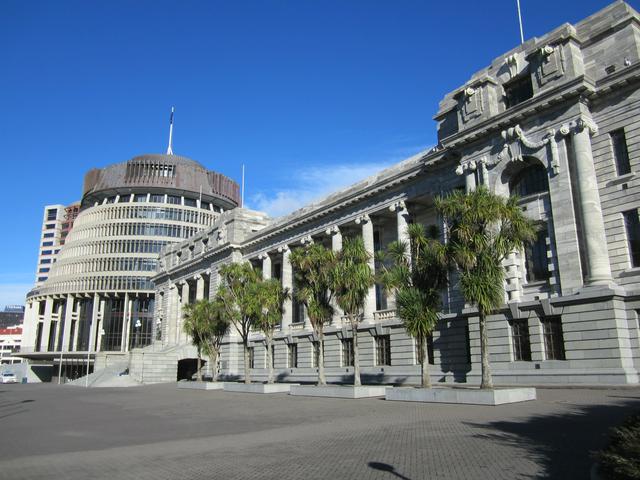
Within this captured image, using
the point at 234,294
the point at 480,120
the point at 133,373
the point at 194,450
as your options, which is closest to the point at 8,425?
the point at 194,450

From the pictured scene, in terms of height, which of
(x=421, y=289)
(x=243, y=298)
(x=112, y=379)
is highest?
(x=243, y=298)

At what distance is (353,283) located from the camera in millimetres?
31578

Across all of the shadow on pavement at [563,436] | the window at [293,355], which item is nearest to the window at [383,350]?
the window at [293,355]

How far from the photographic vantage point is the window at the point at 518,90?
109 feet

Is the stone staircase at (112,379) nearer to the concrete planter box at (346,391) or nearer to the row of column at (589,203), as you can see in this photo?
the concrete planter box at (346,391)

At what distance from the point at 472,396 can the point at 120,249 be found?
101634mm

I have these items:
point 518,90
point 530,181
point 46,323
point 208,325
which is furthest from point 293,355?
point 46,323

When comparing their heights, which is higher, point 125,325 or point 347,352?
point 125,325

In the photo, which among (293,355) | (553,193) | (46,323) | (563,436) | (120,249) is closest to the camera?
(563,436)

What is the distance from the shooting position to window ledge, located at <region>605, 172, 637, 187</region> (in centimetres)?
2773

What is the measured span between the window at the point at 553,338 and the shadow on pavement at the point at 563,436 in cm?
1016

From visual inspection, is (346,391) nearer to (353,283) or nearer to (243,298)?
(353,283)

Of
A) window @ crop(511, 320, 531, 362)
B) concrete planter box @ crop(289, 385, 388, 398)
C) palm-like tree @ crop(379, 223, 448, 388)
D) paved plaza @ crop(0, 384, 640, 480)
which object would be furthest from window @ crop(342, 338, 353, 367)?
paved plaza @ crop(0, 384, 640, 480)

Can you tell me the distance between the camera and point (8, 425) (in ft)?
67.6
